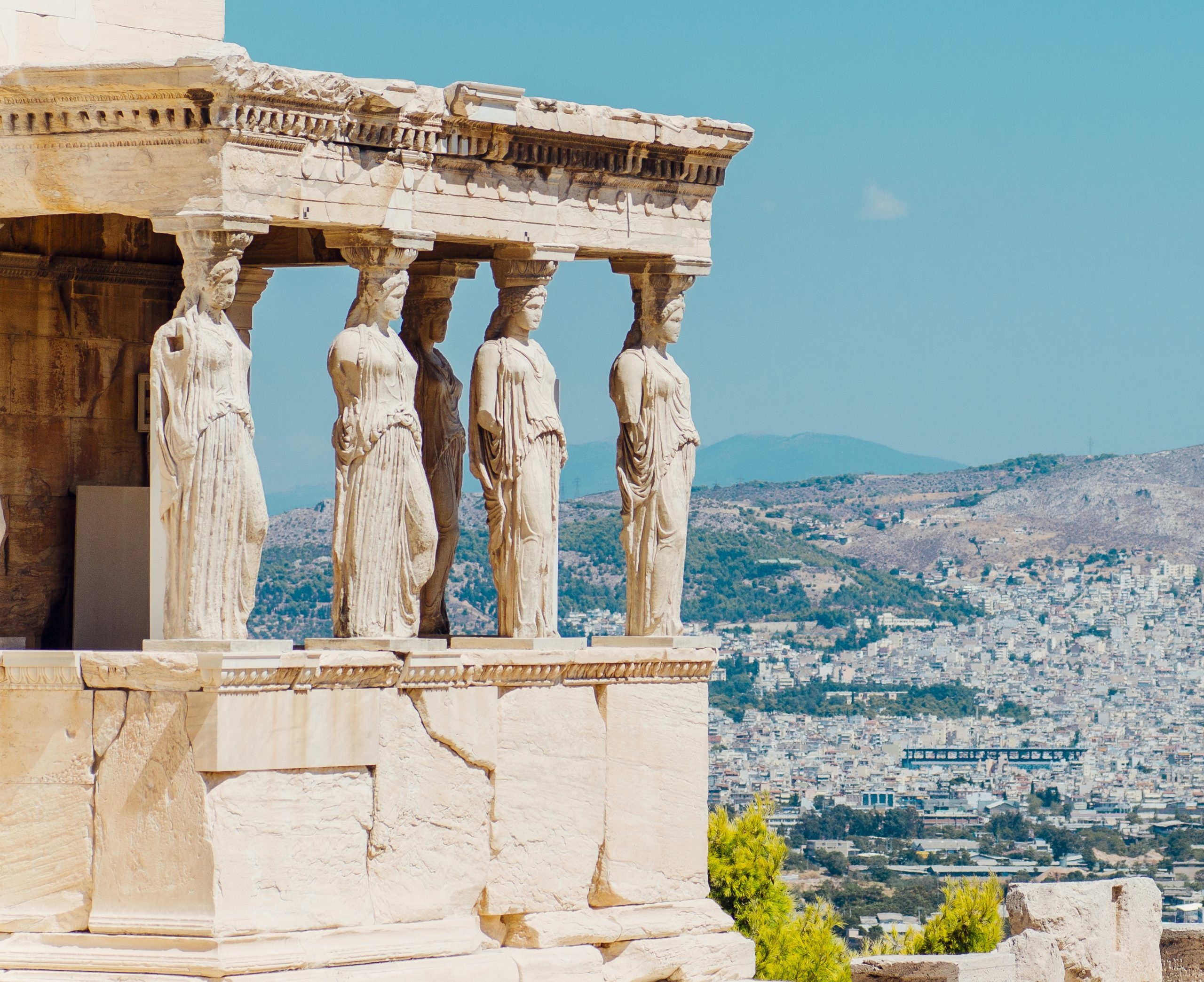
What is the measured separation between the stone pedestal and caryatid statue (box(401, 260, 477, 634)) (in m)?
1.14

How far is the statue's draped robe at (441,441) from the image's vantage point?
18.5m

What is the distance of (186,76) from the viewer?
52.0 ft

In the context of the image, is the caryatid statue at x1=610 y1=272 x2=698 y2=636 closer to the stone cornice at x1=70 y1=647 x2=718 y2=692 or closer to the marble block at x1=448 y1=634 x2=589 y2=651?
the stone cornice at x1=70 y1=647 x2=718 y2=692

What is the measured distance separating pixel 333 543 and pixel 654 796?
8.73 feet

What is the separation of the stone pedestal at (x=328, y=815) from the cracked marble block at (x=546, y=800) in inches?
0.5

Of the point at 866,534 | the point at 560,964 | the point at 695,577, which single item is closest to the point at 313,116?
the point at 560,964

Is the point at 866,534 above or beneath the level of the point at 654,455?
above

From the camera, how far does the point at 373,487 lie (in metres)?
16.7

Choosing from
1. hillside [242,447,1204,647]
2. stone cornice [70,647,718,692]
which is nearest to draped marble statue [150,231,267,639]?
stone cornice [70,647,718,692]

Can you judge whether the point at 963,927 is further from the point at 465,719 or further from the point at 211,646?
the point at 211,646

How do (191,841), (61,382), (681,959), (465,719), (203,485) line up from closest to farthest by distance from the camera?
(191,841), (203,485), (465,719), (681,959), (61,382)

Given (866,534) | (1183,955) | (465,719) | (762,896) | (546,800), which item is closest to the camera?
(465,719)

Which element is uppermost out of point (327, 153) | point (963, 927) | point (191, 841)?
point (327, 153)

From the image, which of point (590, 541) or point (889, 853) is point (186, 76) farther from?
point (590, 541)
